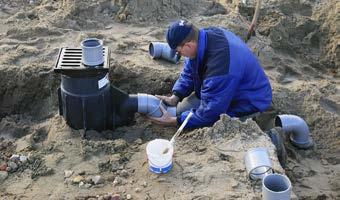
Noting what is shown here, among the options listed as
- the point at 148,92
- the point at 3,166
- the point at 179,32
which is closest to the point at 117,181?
the point at 3,166

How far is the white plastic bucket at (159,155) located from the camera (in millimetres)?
3967

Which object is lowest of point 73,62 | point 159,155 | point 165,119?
point 165,119

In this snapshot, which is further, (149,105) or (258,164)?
(149,105)

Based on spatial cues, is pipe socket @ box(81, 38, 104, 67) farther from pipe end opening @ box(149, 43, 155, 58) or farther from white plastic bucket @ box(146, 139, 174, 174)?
pipe end opening @ box(149, 43, 155, 58)

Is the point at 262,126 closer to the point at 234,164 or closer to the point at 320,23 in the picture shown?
the point at 234,164

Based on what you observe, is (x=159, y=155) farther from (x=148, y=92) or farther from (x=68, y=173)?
(x=148, y=92)

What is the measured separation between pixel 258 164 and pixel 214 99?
97cm

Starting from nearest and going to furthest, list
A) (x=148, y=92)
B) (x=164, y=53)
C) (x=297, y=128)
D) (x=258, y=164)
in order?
(x=258, y=164), (x=297, y=128), (x=148, y=92), (x=164, y=53)

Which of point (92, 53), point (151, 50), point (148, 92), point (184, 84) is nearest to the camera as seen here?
point (92, 53)

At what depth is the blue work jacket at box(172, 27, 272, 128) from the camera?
4668 millimetres

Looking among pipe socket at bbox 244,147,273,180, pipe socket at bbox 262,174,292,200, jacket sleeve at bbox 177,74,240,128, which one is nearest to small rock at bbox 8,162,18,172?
jacket sleeve at bbox 177,74,240,128

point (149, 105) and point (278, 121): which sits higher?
point (149, 105)

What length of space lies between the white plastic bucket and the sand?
0.32 ft

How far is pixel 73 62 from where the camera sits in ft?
15.4
